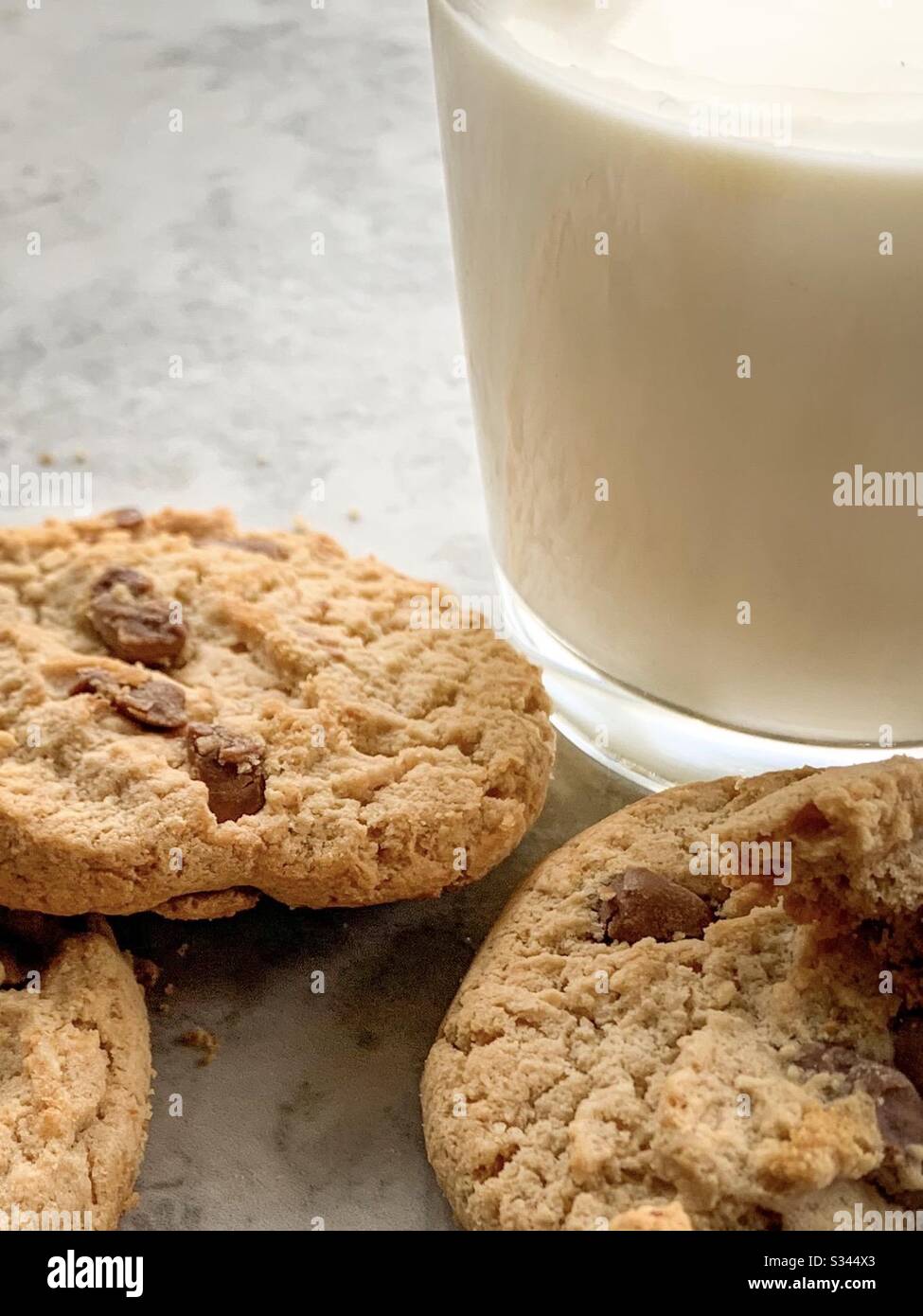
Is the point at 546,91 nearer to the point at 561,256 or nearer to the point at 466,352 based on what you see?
the point at 561,256

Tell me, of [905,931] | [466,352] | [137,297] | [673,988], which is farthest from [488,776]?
[137,297]

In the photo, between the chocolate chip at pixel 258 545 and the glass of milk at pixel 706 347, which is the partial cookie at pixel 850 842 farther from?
the chocolate chip at pixel 258 545

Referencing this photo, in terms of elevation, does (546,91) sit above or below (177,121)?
above

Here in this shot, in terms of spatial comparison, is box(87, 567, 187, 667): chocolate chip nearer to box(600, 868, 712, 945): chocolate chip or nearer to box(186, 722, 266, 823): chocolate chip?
box(186, 722, 266, 823): chocolate chip

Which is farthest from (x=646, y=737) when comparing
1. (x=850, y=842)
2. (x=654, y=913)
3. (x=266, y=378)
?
(x=266, y=378)

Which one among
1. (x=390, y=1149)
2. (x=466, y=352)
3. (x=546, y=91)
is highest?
(x=546, y=91)
